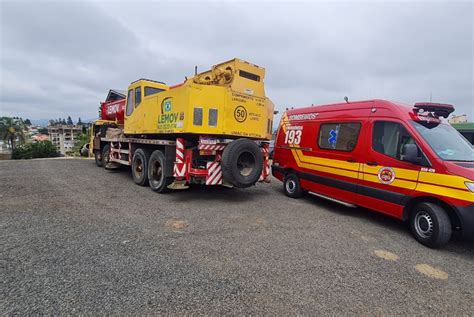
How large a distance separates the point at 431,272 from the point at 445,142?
2.29 m

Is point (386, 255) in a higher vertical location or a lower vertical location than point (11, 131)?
lower

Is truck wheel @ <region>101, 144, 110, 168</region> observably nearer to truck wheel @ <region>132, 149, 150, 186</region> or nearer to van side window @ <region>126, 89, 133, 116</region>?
van side window @ <region>126, 89, 133, 116</region>

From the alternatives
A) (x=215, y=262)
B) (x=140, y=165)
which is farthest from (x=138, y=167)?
(x=215, y=262)

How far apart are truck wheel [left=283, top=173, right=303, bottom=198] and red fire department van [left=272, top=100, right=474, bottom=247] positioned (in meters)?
0.03

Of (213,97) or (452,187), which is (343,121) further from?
(213,97)

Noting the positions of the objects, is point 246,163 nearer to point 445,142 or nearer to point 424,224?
point 424,224

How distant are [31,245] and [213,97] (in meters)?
4.10

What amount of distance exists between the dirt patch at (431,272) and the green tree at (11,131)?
71107 mm

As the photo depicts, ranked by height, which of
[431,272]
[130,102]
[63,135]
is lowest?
[431,272]

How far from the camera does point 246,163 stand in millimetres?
6211

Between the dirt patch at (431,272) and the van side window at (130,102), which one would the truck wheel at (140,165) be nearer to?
the van side window at (130,102)

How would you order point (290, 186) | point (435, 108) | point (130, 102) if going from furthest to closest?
point (130, 102), point (290, 186), point (435, 108)

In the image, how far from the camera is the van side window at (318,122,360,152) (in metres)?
5.30

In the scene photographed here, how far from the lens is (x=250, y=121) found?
251 inches
